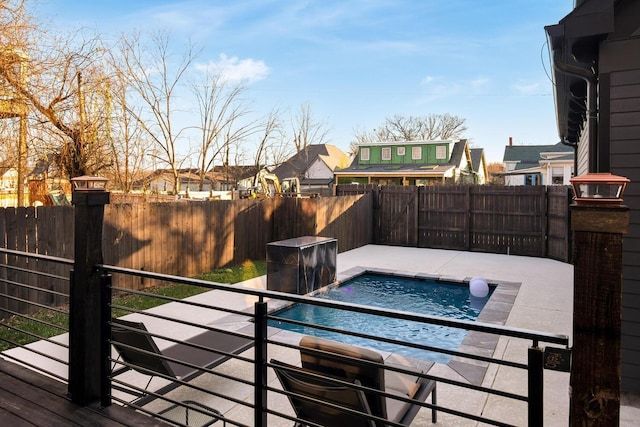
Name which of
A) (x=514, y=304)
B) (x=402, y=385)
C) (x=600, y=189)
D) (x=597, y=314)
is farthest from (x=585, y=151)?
(x=597, y=314)

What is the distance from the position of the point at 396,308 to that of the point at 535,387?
A: 19.2 feet

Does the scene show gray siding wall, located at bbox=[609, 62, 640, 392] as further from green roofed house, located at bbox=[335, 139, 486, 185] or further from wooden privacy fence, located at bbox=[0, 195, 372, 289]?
green roofed house, located at bbox=[335, 139, 486, 185]

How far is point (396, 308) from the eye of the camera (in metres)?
7.17

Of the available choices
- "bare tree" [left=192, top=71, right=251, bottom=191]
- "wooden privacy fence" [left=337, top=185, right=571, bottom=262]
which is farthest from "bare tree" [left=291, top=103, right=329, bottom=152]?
"wooden privacy fence" [left=337, top=185, right=571, bottom=262]

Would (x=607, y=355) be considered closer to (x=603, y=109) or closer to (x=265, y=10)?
(x=603, y=109)

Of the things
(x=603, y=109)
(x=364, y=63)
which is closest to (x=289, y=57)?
(x=364, y=63)

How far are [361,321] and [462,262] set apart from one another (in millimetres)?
4792

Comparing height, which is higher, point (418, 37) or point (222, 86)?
point (418, 37)

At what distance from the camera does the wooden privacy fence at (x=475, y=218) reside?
35.9 ft

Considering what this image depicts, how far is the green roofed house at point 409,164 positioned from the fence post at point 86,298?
2109cm

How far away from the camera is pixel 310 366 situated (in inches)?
101

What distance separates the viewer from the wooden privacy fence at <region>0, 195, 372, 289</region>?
574 cm

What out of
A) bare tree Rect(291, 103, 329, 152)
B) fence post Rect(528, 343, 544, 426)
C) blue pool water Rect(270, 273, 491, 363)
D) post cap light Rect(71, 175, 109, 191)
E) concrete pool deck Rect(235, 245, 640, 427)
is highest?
bare tree Rect(291, 103, 329, 152)

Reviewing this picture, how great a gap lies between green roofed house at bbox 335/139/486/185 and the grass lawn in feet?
48.6
